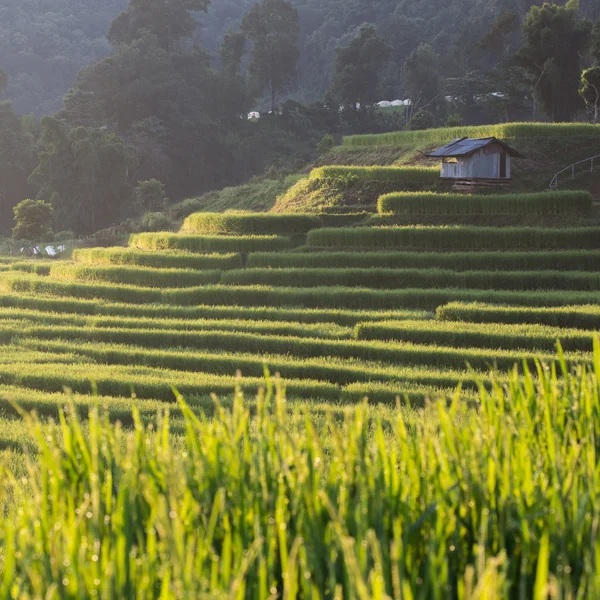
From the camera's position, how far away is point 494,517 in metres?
3.50

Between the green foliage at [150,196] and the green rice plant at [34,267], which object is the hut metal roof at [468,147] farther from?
the green foliage at [150,196]

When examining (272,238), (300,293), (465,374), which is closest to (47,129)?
(272,238)

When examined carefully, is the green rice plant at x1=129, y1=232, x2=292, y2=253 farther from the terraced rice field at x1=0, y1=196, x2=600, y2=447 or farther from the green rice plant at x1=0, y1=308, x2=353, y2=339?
the green rice plant at x1=0, y1=308, x2=353, y2=339

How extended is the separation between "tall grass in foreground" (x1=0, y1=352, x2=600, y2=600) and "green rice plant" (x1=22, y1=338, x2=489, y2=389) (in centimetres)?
866

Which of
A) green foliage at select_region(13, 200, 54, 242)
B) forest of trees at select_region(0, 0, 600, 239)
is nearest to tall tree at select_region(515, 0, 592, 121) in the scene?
forest of trees at select_region(0, 0, 600, 239)

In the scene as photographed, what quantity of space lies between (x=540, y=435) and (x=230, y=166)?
2266 inches

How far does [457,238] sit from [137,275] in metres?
9.14

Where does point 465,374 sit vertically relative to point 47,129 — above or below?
below

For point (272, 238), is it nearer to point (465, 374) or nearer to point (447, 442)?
point (465, 374)

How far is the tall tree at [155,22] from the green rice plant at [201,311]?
154 ft

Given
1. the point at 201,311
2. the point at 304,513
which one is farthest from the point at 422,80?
the point at 304,513

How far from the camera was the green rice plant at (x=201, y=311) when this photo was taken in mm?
18594

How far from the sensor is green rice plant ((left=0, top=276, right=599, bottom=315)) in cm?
1875

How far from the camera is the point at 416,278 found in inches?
866
